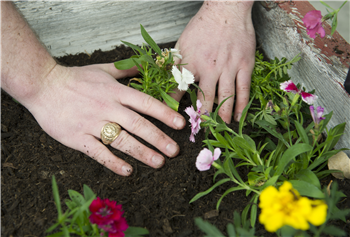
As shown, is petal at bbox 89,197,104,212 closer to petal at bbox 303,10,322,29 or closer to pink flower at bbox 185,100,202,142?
pink flower at bbox 185,100,202,142

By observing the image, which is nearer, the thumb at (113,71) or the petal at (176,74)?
the petal at (176,74)

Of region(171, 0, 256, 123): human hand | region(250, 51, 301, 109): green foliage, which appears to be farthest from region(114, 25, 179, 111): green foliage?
region(250, 51, 301, 109): green foliage

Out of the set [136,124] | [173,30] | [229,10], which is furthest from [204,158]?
[173,30]

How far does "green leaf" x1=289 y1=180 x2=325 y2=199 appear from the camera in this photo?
926mm

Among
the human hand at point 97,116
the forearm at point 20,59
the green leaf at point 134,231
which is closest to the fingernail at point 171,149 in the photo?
the human hand at point 97,116

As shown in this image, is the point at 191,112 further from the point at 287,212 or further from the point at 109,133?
the point at 287,212

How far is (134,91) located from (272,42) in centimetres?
101

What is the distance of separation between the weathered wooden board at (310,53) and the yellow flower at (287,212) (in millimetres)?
832

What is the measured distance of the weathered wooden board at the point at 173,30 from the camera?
1399 millimetres

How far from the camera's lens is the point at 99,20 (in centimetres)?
189

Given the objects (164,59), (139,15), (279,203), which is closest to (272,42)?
(164,59)

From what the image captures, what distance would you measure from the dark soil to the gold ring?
0.08 m

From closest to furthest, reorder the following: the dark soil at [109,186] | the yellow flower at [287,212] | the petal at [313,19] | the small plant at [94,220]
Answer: the yellow flower at [287,212] → the small plant at [94,220] → the dark soil at [109,186] → the petal at [313,19]

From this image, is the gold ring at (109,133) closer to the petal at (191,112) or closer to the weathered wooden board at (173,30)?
the petal at (191,112)
